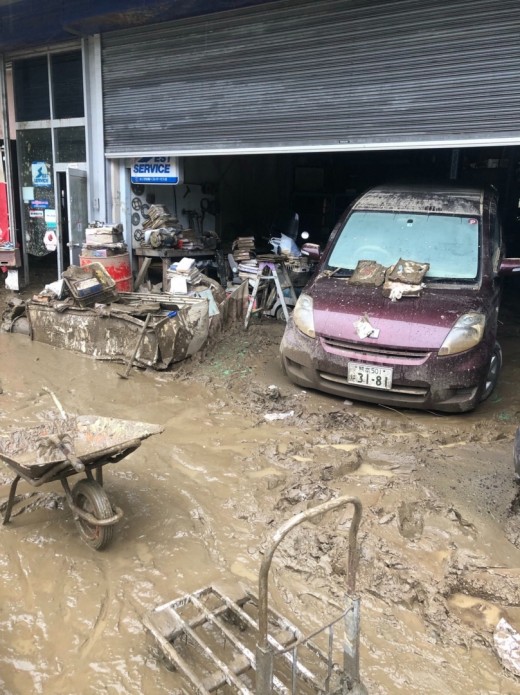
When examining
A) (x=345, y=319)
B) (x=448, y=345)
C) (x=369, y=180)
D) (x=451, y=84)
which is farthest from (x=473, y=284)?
(x=369, y=180)

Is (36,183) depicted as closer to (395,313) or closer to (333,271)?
(333,271)

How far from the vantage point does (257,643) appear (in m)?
2.39

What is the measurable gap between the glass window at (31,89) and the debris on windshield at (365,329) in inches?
330

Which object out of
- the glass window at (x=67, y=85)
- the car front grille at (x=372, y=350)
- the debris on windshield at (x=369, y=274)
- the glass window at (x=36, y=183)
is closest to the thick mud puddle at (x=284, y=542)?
the car front grille at (x=372, y=350)

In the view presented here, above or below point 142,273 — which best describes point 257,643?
below

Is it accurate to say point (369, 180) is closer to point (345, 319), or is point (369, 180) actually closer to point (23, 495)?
point (345, 319)

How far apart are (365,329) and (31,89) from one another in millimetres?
9195

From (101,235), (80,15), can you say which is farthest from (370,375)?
(80,15)

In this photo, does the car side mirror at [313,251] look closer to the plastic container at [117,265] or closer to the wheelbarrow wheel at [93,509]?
the plastic container at [117,265]

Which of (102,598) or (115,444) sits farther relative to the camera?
(115,444)

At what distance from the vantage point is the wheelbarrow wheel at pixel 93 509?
3.33 m

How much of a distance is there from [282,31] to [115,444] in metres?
6.56

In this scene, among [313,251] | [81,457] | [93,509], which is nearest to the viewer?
[81,457]

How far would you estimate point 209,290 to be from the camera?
823cm
